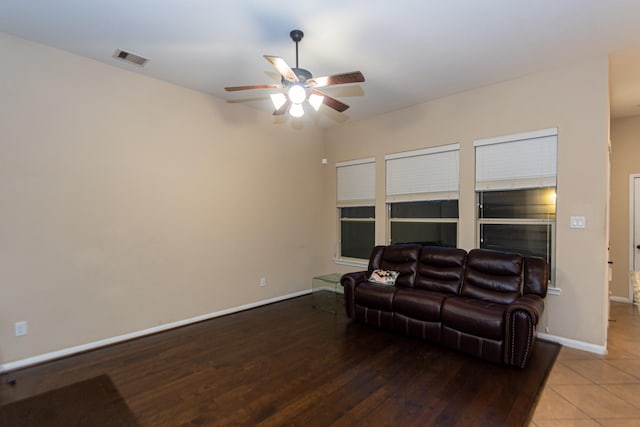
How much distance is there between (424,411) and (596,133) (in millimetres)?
3228

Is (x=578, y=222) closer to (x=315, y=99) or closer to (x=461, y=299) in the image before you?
(x=461, y=299)

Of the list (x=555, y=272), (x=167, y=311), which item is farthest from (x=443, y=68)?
(x=167, y=311)

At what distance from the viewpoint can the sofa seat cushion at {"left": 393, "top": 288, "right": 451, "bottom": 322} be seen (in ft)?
10.9

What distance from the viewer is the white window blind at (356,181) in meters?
5.25

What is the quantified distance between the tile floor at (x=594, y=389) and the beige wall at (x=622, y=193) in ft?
6.39

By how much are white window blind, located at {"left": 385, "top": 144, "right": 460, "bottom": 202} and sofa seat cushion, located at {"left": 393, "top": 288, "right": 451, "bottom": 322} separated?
1.52 m

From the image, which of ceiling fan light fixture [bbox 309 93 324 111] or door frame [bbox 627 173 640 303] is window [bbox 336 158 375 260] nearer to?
ceiling fan light fixture [bbox 309 93 324 111]

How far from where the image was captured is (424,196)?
4.60 m

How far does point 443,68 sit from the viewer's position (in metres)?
3.49

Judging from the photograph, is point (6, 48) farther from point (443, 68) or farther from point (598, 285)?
point (598, 285)

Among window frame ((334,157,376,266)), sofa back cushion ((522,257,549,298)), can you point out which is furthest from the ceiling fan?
sofa back cushion ((522,257,549,298))

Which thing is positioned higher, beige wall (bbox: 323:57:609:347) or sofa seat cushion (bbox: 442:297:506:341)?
beige wall (bbox: 323:57:609:347)

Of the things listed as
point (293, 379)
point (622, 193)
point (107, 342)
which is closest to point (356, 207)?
point (293, 379)

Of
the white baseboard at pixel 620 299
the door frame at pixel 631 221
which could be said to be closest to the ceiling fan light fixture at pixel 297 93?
the door frame at pixel 631 221
